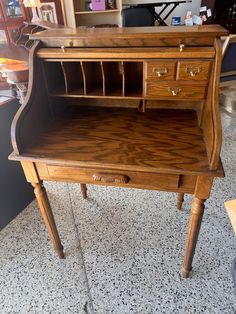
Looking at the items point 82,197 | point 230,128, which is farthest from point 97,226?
point 230,128

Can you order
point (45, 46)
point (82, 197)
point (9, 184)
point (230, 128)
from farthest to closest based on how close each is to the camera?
point (230, 128), point (82, 197), point (9, 184), point (45, 46)

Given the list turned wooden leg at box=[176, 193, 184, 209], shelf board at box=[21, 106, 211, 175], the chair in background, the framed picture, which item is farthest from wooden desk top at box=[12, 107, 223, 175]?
the framed picture

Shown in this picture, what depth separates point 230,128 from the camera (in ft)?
8.65

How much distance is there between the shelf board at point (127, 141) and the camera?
2.86 ft

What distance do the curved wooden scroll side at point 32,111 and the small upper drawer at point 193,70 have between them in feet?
1.94

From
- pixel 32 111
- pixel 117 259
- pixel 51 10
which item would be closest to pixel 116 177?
pixel 32 111

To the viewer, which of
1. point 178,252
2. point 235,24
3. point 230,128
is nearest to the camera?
point 178,252

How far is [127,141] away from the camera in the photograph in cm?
101

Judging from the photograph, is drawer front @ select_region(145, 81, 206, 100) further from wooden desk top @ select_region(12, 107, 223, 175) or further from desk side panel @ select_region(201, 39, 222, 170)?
wooden desk top @ select_region(12, 107, 223, 175)

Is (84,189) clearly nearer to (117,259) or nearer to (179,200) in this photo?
(117,259)

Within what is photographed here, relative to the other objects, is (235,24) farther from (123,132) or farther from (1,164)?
(1,164)

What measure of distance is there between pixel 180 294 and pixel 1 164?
127 centimetres

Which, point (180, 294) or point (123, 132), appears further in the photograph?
point (180, 294)

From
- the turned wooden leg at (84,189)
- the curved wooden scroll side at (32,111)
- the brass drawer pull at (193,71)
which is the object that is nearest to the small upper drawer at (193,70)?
the brass drawer pull at (193,71)
